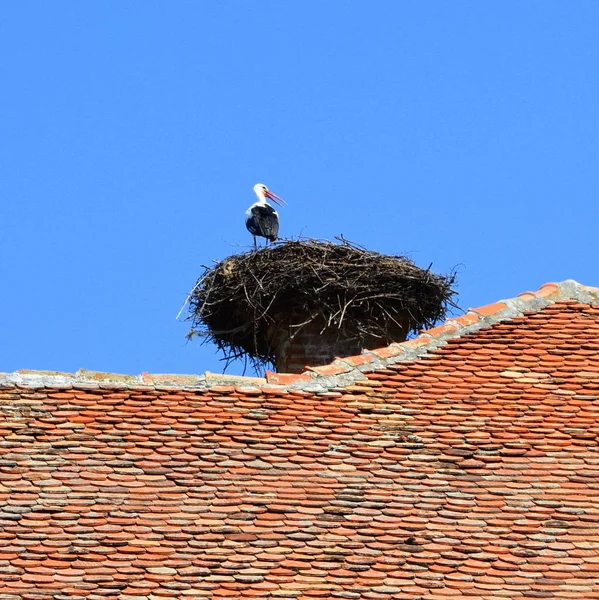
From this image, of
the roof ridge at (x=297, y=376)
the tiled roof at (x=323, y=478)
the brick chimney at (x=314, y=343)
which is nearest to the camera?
the tiled roof at (x=323, y=478)

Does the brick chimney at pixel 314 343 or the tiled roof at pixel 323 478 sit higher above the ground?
the brick chimney at pixel 314 343

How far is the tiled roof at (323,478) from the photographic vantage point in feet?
27.0

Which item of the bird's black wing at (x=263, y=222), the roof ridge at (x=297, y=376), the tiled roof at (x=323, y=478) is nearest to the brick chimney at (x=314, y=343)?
the bird's black wing at (x=263, y=222)

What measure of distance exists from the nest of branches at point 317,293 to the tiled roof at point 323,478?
11.7ft

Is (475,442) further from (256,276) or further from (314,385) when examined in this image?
(256,276)

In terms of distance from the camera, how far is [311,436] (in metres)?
9.42

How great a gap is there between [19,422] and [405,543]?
260 cm

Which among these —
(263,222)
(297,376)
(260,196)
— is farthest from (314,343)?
(260,196)

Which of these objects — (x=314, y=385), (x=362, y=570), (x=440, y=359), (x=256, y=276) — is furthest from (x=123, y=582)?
(x=256, y=276)


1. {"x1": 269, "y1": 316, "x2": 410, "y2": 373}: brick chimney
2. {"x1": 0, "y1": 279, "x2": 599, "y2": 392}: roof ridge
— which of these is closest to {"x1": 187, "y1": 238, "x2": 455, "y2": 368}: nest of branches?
{"x1": 269, "y1": 316, "x2": 410, "y2": 373}: brick chimney

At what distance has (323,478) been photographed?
9031mm

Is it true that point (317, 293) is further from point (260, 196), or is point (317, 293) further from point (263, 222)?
point (260, 196)

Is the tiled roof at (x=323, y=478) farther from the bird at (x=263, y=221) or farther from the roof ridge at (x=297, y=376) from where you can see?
the bird at (x=263, y=221)

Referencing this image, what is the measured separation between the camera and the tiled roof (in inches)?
324
